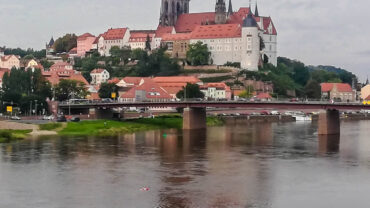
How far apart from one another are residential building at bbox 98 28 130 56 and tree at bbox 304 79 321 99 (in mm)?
44276

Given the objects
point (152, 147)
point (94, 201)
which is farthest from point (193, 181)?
point (152, 147)

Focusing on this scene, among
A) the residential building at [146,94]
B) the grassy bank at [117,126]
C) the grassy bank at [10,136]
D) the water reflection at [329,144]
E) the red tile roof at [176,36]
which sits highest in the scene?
the red tile roof at [176,36]

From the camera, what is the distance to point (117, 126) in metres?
97.6

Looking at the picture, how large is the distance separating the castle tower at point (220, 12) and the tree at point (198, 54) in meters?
11.6

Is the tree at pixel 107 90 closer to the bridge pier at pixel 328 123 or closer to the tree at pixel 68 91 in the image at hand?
the tree at pixel 68 91

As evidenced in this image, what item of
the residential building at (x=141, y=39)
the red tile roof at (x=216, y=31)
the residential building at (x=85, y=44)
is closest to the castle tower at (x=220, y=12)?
the red tile roof at (x=216, y=31)

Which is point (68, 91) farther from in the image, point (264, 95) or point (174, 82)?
point (264, 95)

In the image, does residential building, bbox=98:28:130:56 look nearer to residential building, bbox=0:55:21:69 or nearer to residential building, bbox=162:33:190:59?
residential building, bbox=162:33:190:59

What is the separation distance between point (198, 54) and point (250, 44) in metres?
11.3

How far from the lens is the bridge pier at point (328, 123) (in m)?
91.4

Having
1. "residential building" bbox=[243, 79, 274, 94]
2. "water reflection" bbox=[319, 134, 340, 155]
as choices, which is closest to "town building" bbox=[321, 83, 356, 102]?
"residential building" bbox=[243, 79, 274, 94]

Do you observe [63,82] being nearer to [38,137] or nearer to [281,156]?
[38,137]

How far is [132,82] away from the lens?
151000 millimetres

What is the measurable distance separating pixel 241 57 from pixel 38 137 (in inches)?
3555
